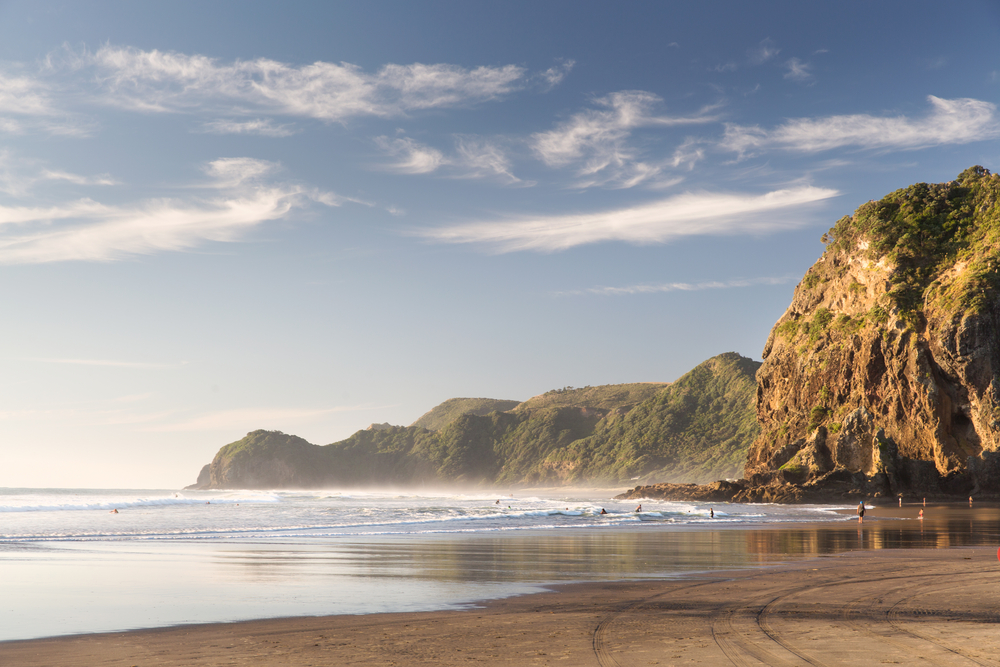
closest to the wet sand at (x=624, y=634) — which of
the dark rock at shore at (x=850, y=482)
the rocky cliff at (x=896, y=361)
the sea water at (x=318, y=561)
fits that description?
the sea water at (x=318, y=561)

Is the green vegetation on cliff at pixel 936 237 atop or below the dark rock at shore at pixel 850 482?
atop

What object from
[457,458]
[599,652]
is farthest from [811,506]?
[457,458]

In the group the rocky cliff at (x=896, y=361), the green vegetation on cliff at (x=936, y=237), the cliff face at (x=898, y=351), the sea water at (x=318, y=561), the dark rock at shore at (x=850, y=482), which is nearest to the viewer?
the sea water at (x=318, y=561)

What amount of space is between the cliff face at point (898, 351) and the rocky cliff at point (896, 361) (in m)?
0.12

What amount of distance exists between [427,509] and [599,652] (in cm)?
4515

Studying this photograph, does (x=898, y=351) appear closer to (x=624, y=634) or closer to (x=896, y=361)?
(x=896, y=361)

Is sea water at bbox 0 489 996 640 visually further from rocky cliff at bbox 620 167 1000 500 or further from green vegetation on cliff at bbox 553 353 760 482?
green vegetation on cliff at bbox 553 353 760 482

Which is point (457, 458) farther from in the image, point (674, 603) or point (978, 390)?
point (674, 603)

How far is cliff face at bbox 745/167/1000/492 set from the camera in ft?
190

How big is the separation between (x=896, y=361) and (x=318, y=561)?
193ft

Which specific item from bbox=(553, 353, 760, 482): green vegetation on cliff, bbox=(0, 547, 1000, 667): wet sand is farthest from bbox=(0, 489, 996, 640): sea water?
bbox=(553, 353, 760, 482): green vegetation on cliff

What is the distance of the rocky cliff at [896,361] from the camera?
57719 mm

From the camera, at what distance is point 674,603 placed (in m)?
12.0

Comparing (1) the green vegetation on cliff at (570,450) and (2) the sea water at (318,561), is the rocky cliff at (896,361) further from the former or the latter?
(1) the green vegetation on cliff at (570,450)
